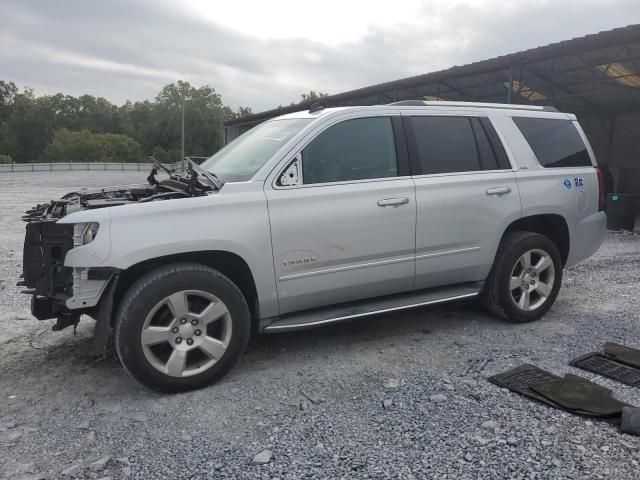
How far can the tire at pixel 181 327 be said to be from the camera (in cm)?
312

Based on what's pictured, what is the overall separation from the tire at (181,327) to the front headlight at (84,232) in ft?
1.28

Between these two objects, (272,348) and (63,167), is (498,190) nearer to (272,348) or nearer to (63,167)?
(272,348)

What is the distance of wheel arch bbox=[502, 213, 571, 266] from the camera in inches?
186

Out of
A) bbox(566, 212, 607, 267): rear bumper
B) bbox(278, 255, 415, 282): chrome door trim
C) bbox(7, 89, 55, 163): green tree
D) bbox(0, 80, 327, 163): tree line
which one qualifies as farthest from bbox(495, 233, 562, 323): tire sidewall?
bbox(7, 89, 55, 163): green tree

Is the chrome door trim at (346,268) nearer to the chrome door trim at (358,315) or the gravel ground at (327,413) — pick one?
the chrome door trim at (358,315)

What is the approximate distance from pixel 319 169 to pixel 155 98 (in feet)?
318

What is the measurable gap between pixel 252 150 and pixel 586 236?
3319 mm

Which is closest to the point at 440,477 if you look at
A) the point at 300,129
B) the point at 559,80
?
the point at 300,129

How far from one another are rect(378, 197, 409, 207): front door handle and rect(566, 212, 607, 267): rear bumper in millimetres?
1994

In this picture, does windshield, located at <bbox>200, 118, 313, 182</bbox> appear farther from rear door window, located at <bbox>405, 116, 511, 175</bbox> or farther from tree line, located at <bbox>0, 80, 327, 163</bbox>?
tree line, located at <bbox>0, 80, 327, 163</bbox>

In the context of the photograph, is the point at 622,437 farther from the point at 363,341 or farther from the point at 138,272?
the point at 138,272

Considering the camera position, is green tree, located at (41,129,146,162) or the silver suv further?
green tree, located at (41,129,146,162)

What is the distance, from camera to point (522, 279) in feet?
15.2

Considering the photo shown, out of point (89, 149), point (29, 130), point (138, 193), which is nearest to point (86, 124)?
point (29, 130)
